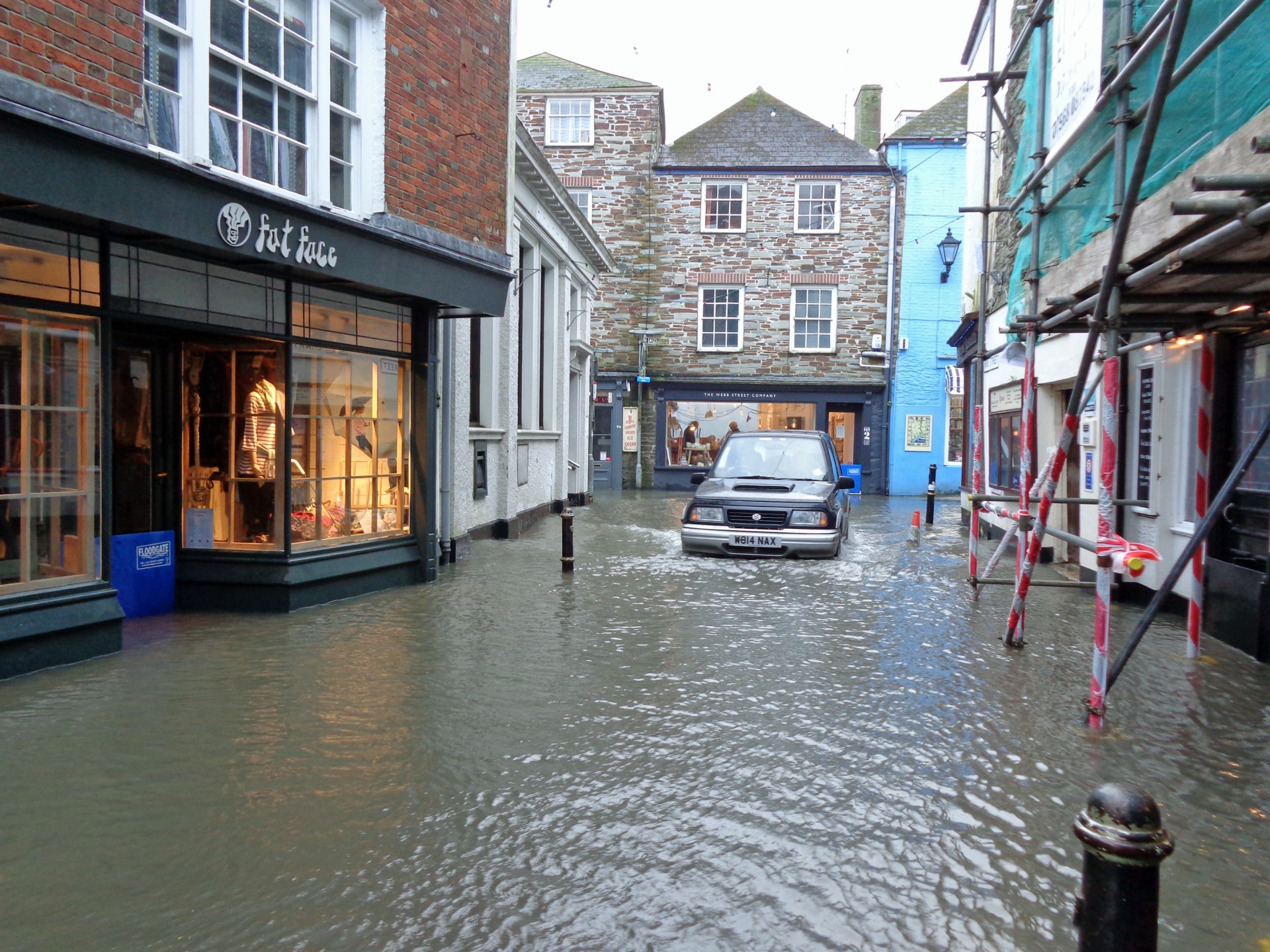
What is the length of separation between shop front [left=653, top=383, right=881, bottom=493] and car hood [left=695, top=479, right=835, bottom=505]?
1525 cm

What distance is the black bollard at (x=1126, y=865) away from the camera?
2219 millimetres

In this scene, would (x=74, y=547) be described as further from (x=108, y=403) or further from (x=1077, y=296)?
(x=1077, y=296)

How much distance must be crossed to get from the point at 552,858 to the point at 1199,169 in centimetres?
415

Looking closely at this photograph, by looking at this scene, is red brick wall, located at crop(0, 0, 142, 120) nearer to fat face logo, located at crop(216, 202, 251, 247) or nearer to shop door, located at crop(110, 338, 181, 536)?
fat face logo, located at crop(216, 202, 251, 247)

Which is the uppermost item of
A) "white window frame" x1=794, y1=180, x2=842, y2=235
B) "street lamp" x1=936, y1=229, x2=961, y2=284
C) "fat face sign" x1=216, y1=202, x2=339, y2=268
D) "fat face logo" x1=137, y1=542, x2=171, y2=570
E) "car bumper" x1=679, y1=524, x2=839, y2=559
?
"white window frame" x1=794, y1=180, x2=842, y2=235

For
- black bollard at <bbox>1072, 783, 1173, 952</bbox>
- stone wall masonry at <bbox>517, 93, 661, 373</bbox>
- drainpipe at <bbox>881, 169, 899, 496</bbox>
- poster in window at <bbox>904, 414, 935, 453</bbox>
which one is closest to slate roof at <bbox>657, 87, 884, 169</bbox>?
stone wall masonry at <bbox>517, 93, 661, 373</bbox>

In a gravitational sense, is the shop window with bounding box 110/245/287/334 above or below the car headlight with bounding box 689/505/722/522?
above

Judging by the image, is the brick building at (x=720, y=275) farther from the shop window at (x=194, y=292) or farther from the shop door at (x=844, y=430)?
the shop window at (x=194, y=292)

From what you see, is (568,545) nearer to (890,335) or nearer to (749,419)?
(749,419)

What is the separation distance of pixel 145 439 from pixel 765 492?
740cm

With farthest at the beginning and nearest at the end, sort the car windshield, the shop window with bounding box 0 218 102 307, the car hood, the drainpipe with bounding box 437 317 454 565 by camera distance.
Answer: the car windshield
the car hood
the drainpipe with bounding box 437 317 454 565
the shop window with bounding box 0 218 102 307

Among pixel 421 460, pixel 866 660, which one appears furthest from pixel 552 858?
pixel 421 460

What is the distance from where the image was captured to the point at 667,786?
4332mm

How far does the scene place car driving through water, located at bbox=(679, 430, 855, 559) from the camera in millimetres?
12172
